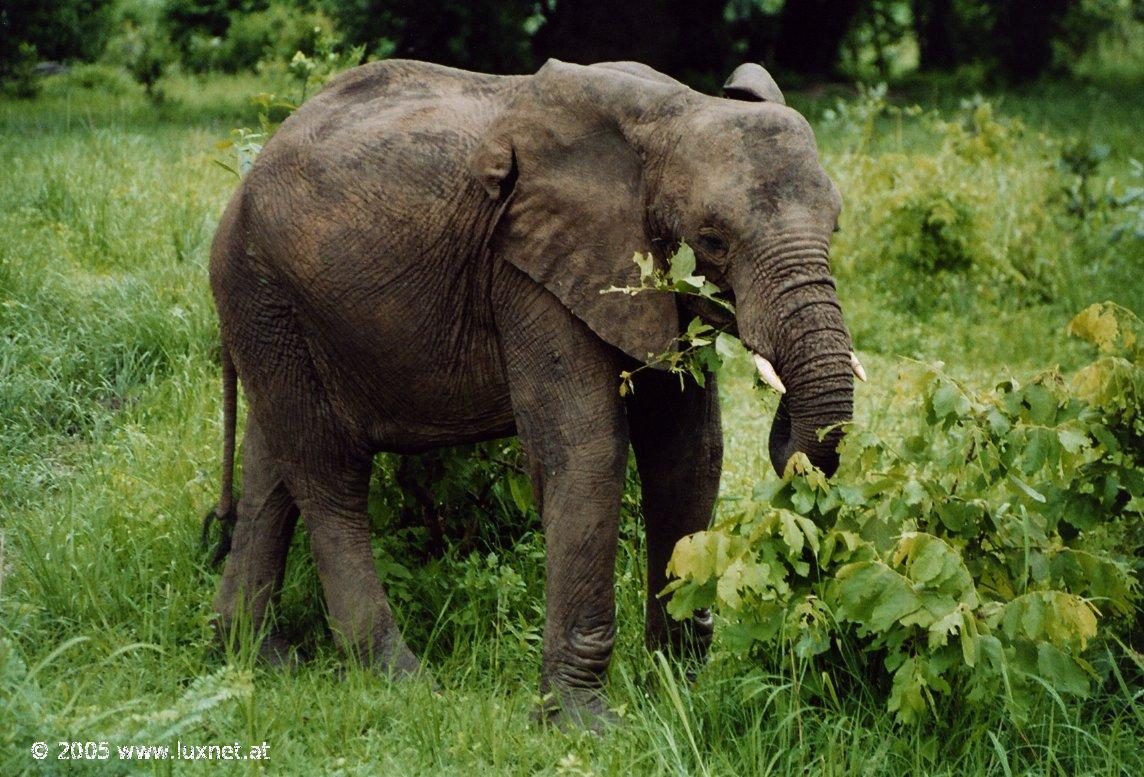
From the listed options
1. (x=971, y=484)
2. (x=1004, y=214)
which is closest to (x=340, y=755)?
(x=971, y=484)

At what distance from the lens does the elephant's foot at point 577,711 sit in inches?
176

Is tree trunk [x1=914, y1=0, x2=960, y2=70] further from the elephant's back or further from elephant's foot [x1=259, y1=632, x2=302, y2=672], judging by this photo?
elephant's foot [x1=259, y1=632, x2=302, y2=672]

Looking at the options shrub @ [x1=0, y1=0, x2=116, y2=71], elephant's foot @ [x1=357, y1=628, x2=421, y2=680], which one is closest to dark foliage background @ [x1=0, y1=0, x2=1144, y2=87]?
shrub @ [x1=0, y1=0, x2=116, y2=71]

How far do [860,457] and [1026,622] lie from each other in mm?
618

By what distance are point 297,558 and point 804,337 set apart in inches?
99.4

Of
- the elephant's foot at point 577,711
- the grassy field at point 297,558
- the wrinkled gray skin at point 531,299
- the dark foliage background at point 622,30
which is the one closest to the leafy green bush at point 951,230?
the grassy field at point 297,558

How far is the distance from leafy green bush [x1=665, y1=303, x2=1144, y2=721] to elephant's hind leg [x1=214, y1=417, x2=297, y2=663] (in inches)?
68.2

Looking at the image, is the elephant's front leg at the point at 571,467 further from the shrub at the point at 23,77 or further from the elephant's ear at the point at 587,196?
the shrub at the point at 23,77

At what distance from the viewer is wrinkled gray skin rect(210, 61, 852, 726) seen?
13.5 ft

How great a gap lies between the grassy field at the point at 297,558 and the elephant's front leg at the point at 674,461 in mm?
375

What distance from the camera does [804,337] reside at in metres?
3.97

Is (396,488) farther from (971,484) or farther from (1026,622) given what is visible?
(1026,622)

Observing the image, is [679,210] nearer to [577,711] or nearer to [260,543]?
[577,711]

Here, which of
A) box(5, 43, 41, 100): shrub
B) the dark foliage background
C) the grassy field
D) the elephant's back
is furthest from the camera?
the dark foliage background
